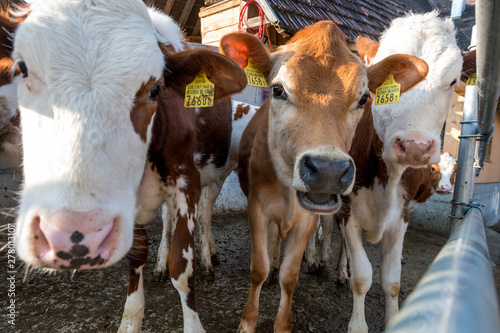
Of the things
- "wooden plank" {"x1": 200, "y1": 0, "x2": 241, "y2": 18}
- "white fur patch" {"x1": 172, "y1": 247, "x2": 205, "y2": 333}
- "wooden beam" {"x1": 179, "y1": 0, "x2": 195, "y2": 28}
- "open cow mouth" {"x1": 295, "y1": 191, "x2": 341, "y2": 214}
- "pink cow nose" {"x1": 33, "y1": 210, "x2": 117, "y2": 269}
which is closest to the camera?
"pink cow nose" {"x1": 33, "y1": 210, "x2": 117, "y2": 269}

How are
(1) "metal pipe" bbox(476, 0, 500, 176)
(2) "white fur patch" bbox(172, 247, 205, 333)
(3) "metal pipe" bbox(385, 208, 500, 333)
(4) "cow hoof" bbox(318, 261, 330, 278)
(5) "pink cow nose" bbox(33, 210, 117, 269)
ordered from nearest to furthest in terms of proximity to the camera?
1. (3) "metal pipe" bbox(385, 208, 500, 333)
2. (1) "metal pipe" bbox(476, 0, 500, 176)
3. (5) "pink cow nose" bbox(33, 210, 117, 269)
4. (2) "white fur patch" bbox(172, 247, 205, 333)
5. (4) "cow hoof" bbox(318, 261, 330, 278)

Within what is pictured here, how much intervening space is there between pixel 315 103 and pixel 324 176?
479 millimetres

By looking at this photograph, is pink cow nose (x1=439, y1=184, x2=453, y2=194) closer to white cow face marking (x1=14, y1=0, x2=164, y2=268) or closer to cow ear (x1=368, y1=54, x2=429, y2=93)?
cow ear (x1=368, y1=54, x2=429, y2=93)

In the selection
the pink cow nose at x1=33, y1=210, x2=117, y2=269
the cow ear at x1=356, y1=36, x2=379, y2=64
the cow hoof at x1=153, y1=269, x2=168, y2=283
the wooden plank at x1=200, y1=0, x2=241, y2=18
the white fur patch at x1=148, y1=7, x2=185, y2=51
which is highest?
the wooden plank at x1=200, y1=0, x2=241, y2=18

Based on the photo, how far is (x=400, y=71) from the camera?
2.31 metres

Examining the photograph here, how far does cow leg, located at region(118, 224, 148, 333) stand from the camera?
7.42 feet

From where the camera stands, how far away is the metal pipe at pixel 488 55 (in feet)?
3.21

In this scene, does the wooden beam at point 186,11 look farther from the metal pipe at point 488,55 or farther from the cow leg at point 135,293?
the metal pipe at point 488,55

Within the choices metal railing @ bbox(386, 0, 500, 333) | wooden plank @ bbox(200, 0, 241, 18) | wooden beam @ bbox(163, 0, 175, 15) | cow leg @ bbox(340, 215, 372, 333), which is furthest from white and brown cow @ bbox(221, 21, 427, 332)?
wooden beam @ bbox(163, 0, 175, 15)

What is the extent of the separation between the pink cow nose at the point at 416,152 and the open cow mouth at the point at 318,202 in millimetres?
712

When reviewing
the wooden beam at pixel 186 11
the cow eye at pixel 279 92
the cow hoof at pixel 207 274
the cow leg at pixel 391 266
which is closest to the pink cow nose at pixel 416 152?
the cow leg at pixel 391 266

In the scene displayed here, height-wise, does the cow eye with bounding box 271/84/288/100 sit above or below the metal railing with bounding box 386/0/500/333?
above

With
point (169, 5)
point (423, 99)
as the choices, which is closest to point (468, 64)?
point (423, 99)

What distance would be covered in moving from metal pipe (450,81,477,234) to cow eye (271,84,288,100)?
53.3 inches
